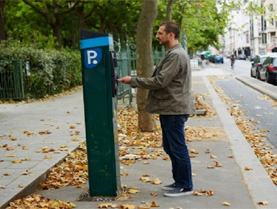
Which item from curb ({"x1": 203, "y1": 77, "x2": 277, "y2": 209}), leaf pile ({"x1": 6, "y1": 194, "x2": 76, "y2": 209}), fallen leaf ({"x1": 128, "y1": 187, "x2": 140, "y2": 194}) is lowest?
curb ({"x1": 203, "y1": 77, "x2": 277, "y2": 209})

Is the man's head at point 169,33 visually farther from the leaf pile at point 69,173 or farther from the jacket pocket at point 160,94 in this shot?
the leaf pile at point 69,173

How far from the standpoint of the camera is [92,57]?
5105 millimetres

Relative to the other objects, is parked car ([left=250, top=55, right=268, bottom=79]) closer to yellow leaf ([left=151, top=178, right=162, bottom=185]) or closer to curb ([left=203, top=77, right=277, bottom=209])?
curb ([left=203, top=77, right=277, bottom=209])

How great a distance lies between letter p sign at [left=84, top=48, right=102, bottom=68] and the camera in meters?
5.10

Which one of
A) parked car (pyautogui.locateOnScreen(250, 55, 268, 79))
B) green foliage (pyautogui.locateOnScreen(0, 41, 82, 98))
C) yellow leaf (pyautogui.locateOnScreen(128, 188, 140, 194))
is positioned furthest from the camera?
parked car (pyautogui.locateOnScreen(250, 55, 268, 79))

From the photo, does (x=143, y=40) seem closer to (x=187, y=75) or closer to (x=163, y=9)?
(x=187, y=75)

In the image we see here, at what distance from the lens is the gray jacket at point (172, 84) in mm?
5195

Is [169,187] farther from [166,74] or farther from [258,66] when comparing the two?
[258,66]

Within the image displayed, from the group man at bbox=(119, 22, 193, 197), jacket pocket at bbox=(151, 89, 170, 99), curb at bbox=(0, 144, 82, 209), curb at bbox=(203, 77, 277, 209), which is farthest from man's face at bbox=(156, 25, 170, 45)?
curb at bbox=(0, 144, 82, 209)

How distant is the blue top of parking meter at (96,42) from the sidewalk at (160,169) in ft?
5.34

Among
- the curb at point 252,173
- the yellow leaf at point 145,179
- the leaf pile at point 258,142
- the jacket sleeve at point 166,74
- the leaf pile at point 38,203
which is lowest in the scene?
the leaf pile at point 258,142

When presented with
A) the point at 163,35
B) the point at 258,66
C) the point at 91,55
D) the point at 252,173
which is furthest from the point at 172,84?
the point at 258,66

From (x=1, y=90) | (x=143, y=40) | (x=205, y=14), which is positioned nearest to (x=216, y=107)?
(x=143, y=40)

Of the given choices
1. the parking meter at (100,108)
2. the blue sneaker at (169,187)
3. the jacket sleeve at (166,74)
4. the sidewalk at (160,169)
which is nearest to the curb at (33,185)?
the sidewalk at (160,169)
